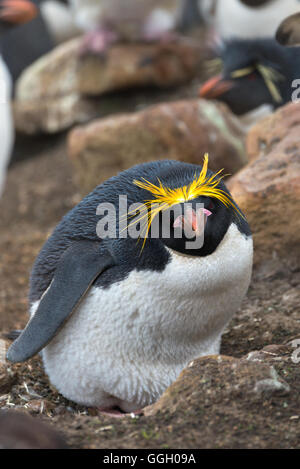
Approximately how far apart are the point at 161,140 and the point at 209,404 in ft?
9.30

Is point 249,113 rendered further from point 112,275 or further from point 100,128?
point 112,275

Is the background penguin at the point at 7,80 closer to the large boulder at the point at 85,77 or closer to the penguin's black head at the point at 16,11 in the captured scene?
the penguin's black head at the point at 16,11

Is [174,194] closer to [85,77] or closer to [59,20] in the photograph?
[85,77]

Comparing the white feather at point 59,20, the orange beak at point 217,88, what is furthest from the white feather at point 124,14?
the orange beak at point 217,88

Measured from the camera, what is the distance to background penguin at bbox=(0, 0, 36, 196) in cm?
446

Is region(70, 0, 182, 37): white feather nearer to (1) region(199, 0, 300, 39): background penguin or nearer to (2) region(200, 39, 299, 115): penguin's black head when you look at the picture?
(1) region(199, 0, 300, 39): background penguin

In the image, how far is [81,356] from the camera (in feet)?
7.21

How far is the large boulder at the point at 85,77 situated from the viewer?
6688mm

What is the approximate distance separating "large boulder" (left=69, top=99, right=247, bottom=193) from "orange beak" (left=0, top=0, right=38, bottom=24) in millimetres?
989

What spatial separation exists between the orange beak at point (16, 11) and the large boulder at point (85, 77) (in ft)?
5.58

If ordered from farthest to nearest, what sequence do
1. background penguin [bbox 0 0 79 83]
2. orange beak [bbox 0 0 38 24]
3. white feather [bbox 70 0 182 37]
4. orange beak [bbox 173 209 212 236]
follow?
1. background penguin [bbox 0 0 79 83]
2. white feather [bbox 70 0 182 37]
3. orange beak [bbox 0 0 38 24]
4. orange beak [bbox 173 209 212 236]

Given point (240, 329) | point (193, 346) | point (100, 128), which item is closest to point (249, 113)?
point (100, 128)

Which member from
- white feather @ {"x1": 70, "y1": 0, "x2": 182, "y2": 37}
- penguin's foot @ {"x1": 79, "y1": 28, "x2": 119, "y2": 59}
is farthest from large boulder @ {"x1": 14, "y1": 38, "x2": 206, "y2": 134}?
white feather @ {"x1": 70, "y1": 0, "x2": 182, "y2": 37}

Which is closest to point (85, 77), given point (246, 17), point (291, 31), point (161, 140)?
point (246, 17)
